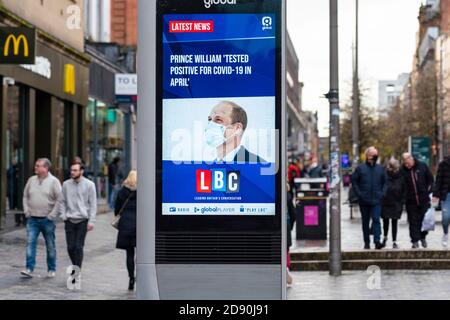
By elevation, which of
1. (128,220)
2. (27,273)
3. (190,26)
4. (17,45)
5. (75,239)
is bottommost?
(27,273)

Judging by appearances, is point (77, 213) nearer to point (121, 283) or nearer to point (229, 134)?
point (121, 283)

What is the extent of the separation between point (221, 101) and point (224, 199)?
0.82m

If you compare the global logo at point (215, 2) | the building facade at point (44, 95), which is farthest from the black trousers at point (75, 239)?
the building facade at point (44, 95)

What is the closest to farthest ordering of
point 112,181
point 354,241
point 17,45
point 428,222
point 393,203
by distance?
point 428,222 → point 393,203 → point 17,45 → point 354,241 → point 112,181

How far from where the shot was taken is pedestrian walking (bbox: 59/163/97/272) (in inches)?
646

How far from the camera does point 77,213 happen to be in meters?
16.4

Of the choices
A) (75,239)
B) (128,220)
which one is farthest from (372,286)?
(75,239)

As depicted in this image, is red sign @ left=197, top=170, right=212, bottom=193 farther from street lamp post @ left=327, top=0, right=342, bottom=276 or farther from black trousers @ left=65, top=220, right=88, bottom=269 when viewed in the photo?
street lamp post @ left=327, top=0, right=342, bottom=276

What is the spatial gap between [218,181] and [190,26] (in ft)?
4.34

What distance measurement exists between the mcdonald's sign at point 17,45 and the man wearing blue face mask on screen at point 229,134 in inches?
552

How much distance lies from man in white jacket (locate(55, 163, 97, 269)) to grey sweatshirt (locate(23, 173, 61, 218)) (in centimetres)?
52
